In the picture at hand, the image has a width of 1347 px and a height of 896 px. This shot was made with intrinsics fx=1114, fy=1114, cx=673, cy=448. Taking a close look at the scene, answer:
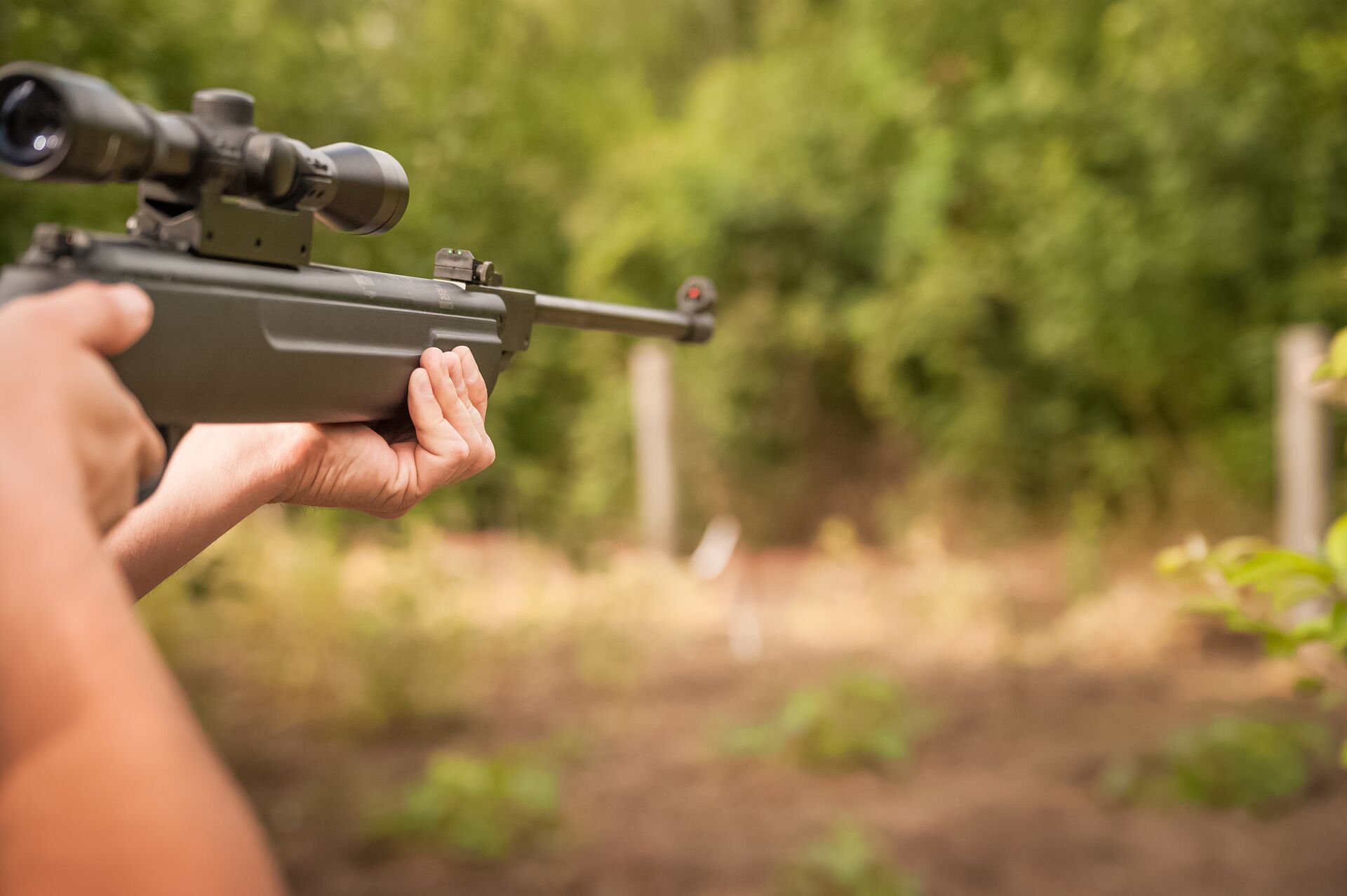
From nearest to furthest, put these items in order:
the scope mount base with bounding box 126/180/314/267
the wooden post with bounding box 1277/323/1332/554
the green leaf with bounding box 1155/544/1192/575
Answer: the scope mount base with bounding box 126/180/314/267, the green leaf with bounding box 1155/544/1192/575, the wooden post with bounding box 1277/323/1332/554

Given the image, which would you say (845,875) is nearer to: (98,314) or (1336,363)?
(1336,363)

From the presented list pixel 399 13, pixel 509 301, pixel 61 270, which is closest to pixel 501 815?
pixel 509 301

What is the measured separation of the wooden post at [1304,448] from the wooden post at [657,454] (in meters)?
4.08

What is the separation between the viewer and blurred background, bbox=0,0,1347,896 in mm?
4098

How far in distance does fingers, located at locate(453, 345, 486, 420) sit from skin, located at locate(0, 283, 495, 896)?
0.60 metres

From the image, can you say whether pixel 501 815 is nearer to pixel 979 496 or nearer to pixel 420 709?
pixel 420 709

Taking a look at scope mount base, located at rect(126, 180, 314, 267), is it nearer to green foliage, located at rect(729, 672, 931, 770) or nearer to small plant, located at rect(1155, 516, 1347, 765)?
small plant, located at rect(1155, 516, 1347, 765)

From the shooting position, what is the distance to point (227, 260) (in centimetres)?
118

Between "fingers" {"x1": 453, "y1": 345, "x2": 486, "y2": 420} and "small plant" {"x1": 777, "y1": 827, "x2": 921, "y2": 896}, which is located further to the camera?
"small plant" {"x1": 777, "y1": 827, "x2": 921, "y2": 896}

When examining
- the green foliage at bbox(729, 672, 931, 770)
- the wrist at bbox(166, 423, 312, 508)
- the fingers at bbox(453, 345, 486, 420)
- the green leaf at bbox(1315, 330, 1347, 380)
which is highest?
the green foliage at bbox(729, 672, 931, 770)

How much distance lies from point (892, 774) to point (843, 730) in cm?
28

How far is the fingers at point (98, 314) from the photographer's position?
888mm

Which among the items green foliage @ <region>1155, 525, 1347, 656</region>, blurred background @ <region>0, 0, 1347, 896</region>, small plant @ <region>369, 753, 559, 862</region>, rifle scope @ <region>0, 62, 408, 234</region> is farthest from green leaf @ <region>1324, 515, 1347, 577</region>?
small plant @ <region>369, 753, 559, 862</region>

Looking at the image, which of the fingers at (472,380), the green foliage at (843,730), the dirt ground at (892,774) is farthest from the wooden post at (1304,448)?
the fingers at (472,380)
